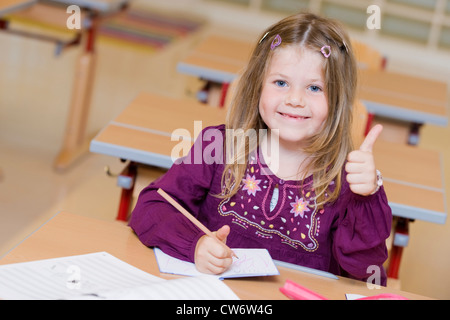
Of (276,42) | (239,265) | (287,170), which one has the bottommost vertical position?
(239,265)

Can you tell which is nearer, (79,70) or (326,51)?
(326,51)

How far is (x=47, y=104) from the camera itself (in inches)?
184

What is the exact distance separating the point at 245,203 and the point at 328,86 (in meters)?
0.32

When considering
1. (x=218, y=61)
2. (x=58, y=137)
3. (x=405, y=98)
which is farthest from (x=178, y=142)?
(x=58, y=137)

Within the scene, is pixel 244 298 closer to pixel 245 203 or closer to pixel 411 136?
pixel 245 203

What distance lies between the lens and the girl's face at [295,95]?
154cm

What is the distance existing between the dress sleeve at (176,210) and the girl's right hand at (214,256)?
4 cm

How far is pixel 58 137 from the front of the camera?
416cm

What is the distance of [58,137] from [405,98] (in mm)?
1987

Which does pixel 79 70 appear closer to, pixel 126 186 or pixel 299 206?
pixel 126 186

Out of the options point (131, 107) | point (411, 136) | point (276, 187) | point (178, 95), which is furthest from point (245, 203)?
point (178, 95)

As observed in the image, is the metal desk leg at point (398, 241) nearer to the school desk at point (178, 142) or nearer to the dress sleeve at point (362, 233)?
the school desk at point (178, 142)

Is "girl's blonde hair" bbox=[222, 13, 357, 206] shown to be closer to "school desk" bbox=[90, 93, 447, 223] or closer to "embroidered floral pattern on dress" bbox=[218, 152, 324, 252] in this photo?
"embroidered floral pattern on dress" bbox=[218, 152, 324, 252]

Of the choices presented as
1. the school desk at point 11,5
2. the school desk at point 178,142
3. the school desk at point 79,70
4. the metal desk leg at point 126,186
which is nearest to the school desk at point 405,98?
the school desk at point 178,142
